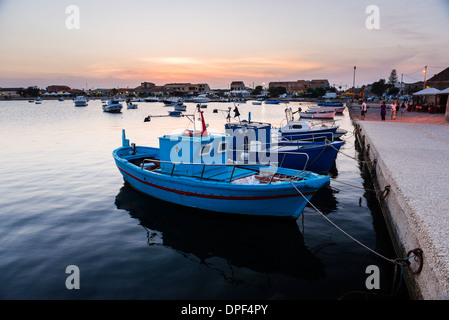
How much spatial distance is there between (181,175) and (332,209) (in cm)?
662

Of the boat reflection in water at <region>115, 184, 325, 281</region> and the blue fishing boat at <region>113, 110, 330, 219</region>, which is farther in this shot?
the blue fishing boat at <region>113, 110, 330, 219</region>

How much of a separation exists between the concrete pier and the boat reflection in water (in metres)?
2.49

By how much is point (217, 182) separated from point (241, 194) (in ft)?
3.26

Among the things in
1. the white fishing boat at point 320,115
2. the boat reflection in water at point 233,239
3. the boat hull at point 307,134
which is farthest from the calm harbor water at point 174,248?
the white fishing boat at point 320,115

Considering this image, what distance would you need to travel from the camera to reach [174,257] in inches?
348

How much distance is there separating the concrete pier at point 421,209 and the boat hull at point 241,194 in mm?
2406

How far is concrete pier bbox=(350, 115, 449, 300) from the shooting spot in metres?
4.93

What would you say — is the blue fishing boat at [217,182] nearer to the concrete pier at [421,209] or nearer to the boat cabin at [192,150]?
the boat cabin at [192,150]

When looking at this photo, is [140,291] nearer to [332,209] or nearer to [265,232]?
[265,232]

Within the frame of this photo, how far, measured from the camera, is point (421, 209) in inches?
261

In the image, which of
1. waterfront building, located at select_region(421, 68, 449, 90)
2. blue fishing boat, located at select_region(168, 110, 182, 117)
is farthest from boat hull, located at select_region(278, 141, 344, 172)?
waterfront building, located at select_region(421, 68, 449, 90)

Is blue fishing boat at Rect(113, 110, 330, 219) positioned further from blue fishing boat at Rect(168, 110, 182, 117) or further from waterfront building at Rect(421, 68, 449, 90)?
waterfront building at Rect(421, 68, 449, 90)
